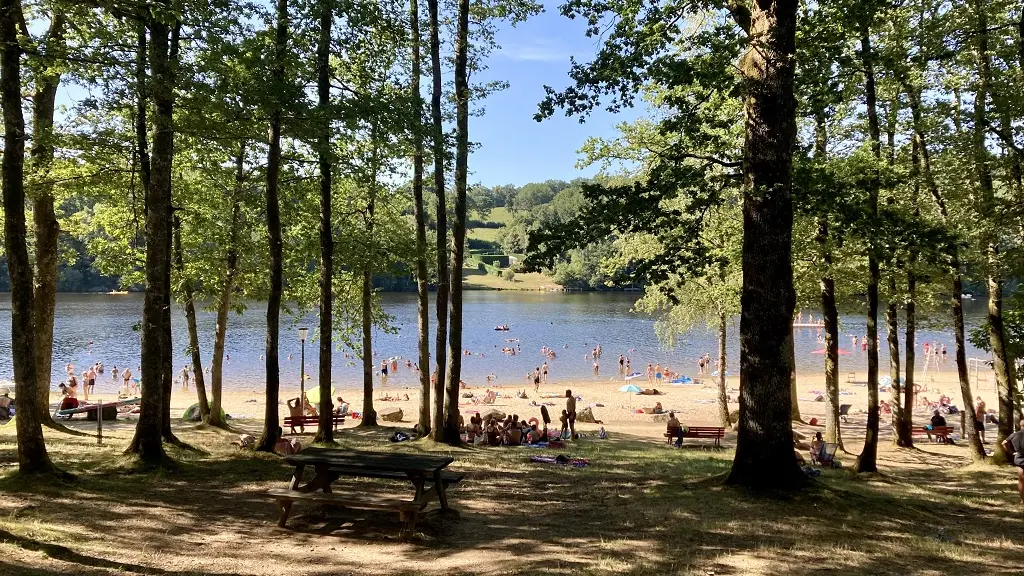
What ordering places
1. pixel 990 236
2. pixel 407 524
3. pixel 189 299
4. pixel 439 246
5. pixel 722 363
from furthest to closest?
1. pixel 722 363
2. pixel 189 299
3. pixel 439 246
4. pixel 990 236
5. pixel 407 524

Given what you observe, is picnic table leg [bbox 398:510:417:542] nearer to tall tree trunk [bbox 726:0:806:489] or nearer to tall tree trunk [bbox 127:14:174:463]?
tall tree trunk [bbox 726:0:806:489]

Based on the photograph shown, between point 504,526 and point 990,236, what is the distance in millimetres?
9955

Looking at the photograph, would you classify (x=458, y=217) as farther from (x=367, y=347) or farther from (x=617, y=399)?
(x=617, y=399)

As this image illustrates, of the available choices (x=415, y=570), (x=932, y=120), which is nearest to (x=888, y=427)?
(x=932, y=120)

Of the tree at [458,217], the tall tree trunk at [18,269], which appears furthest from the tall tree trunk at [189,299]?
the tall tree trunk at [18,269]

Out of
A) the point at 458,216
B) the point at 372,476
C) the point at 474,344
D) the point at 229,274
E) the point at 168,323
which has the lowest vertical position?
the point at 474,344

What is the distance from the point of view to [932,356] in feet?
169

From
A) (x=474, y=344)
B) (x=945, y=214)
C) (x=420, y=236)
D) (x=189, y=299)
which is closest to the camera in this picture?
(x=945, y=214)

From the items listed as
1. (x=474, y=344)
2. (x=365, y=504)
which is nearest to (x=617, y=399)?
(x=365, y=504)

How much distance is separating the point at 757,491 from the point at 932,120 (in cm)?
828

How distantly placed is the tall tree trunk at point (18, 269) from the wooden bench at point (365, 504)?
3397 millimetres

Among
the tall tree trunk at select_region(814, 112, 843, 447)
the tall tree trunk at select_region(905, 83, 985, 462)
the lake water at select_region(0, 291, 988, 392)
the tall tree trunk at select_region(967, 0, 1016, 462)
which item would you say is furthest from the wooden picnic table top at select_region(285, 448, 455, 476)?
the lake water at select_region(0, 291, 988, 392)

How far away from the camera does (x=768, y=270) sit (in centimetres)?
751

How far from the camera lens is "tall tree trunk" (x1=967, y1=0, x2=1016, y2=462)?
1090 cm
